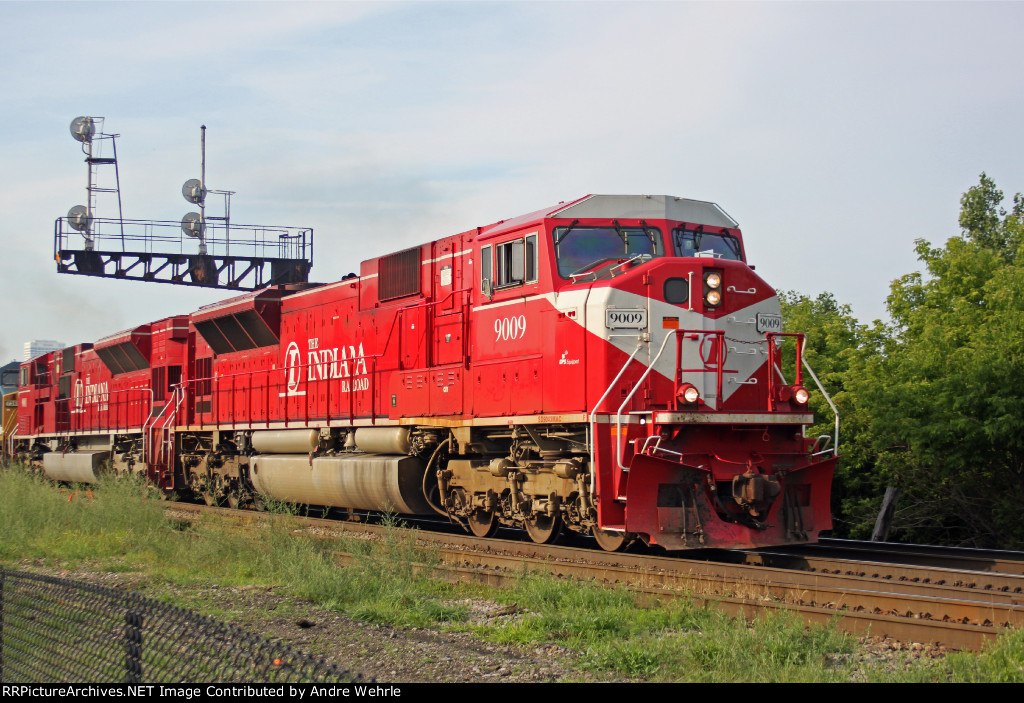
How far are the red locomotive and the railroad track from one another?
42 centimetres

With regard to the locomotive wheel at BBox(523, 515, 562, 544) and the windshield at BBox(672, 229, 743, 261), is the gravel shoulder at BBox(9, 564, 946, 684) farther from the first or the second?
the windshield at BBox(672, 229, 743, 261)

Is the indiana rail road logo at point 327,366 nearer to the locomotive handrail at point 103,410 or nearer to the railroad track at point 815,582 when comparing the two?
A: the railroad track at point 815,582

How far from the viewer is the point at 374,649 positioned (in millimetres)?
7172

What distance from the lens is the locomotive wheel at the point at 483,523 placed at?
13086 millimetres

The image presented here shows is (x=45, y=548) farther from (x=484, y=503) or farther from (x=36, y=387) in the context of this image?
(x=36, y=387)

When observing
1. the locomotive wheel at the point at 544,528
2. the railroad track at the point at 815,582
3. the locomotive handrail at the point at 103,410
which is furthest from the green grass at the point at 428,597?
the locomotive handrail at the point at 103,410

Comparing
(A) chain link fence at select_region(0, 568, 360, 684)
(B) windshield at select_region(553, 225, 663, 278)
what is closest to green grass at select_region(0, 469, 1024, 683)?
(A) chain link fence at select_region(0, 568, 360, 684)

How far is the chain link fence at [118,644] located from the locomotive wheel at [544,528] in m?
6.46

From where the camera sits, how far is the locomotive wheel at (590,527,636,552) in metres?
10.9

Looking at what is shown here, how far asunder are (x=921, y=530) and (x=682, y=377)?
6967 millimetres

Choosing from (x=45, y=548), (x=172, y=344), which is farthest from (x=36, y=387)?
(x=45, y=548)

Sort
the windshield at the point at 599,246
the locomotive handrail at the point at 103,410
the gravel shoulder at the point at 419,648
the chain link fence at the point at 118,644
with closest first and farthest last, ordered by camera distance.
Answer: the chain link fence at the point at 118,644 < the gravel shoulder at the point at 419,648 < the windshield at the point at 599,246 < the locomotive handrail at the point at 103,410

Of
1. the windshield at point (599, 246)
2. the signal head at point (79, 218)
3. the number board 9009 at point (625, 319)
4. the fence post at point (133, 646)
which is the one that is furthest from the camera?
the signal head at point (79, 218)

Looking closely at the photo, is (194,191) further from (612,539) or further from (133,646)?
(133,646)
